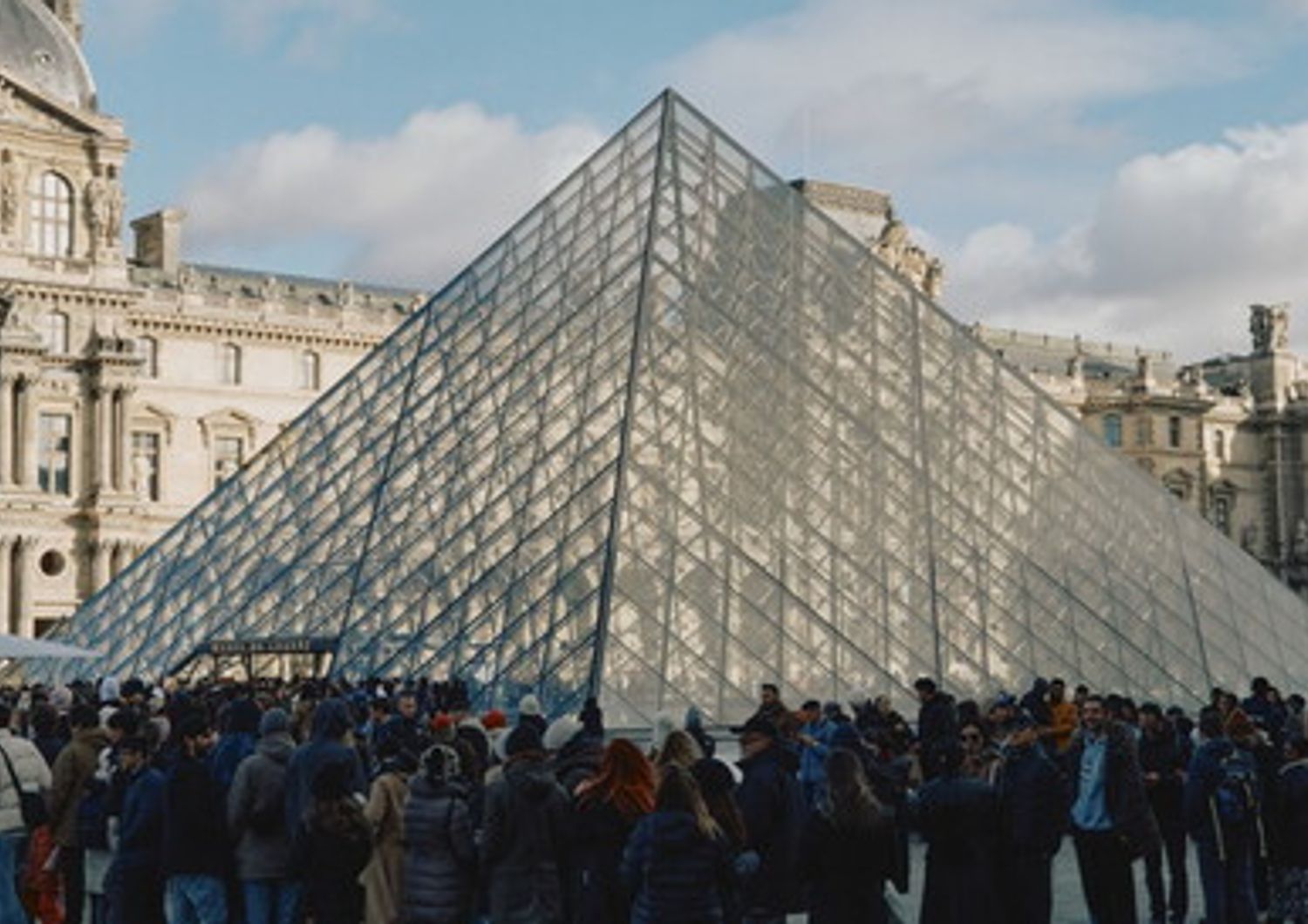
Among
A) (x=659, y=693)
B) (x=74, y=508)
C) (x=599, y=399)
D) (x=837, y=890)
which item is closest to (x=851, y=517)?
(x=599, y=399)

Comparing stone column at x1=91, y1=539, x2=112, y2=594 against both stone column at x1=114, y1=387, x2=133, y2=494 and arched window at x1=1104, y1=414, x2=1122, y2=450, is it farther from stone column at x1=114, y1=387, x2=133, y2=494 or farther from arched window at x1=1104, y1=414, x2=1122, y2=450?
arched window at x1=1104, y1=414, x2=1122, y2=450

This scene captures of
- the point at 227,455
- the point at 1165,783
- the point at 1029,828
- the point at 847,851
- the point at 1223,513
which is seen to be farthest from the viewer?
the point at 1223,513

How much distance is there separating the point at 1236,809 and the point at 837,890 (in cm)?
402

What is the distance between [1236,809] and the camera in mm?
Answer: 11188

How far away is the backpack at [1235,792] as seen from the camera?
11.2m

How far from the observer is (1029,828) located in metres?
9.44

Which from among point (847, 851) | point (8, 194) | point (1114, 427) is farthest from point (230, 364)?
point (847, 851)

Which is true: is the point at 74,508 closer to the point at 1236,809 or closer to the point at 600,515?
the point at 600,515

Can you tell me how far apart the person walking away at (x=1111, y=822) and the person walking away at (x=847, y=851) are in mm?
2983

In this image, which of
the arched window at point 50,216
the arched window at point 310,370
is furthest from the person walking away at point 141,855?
the arched window at point 310,370

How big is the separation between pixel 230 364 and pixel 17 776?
47809 mm

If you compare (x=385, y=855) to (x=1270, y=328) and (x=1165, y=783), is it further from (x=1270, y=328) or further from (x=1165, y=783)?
(x=1270, y=328)

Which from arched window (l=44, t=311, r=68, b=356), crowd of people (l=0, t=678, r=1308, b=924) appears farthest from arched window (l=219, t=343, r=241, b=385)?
crowd of people (l=0, t=678, r=1308, b=924)

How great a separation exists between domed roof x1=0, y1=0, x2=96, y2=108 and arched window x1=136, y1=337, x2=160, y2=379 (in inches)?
260
